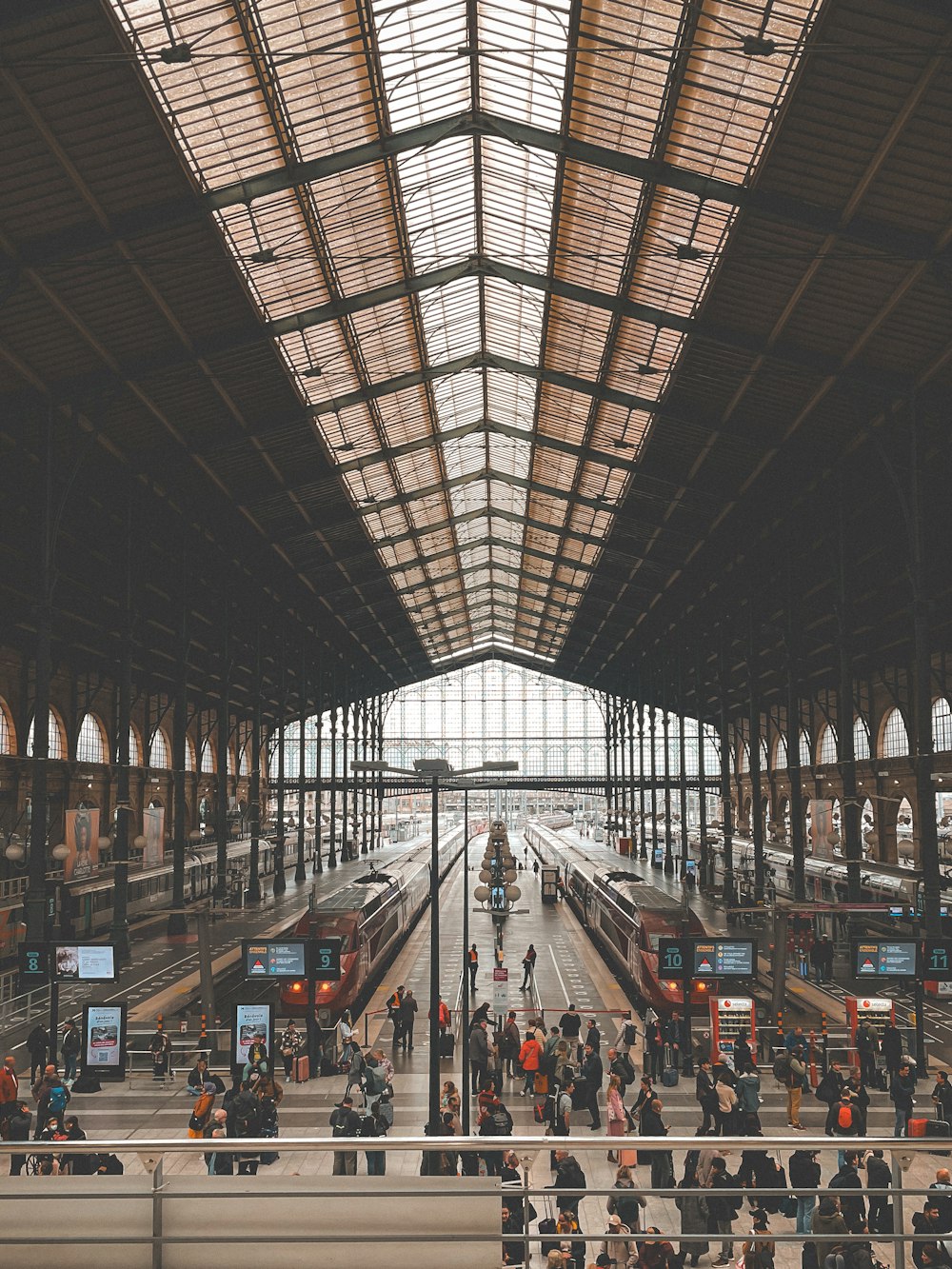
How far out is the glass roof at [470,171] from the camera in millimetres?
19062

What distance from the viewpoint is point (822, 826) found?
37688mm

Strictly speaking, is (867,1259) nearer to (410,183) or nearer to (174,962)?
(410,183)

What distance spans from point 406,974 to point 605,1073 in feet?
43.9

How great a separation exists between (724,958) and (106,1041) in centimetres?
1344

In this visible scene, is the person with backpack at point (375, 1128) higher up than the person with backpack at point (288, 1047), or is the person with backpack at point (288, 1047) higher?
the person with backpack at point (375, 1128)

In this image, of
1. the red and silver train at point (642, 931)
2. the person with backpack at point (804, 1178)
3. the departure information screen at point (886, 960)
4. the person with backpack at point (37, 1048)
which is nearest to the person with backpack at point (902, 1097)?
the departure information screen at point (886, 960)

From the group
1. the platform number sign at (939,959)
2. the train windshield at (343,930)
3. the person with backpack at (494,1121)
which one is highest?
the platform number sign at (939,959)

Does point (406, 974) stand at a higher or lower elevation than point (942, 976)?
lower

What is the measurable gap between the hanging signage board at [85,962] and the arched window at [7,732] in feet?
76.7

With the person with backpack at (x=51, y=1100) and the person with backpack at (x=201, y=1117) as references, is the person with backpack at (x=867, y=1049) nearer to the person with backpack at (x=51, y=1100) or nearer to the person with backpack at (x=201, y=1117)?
the person with backpack at (x=201, y=1117)

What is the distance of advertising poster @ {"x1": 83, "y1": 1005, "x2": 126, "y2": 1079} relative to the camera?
22.9 m

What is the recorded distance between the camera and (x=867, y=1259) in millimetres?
10430

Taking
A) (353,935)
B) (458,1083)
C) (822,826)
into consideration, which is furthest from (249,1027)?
(822,826)

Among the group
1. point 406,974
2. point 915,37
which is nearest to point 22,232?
point 915,37
